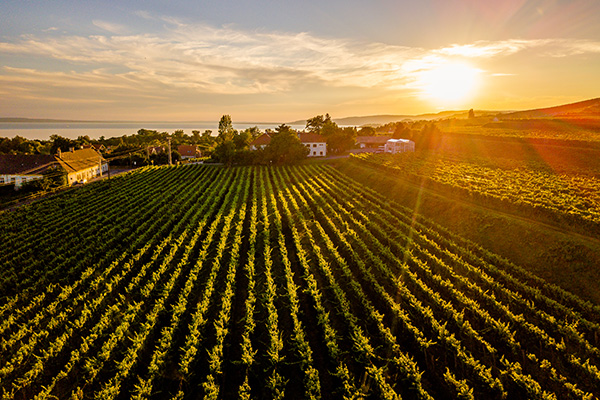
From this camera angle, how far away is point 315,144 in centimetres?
7962

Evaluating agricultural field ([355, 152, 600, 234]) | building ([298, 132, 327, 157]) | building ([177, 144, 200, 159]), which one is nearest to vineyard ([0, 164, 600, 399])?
agricultural field ([355, 152, 600, 234])

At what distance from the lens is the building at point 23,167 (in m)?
47.9

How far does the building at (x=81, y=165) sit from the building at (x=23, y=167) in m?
2.12

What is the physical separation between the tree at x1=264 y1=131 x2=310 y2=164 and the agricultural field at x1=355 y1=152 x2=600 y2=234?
25566mm

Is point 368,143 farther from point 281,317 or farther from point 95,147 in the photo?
point 281,317

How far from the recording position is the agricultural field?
22011mm

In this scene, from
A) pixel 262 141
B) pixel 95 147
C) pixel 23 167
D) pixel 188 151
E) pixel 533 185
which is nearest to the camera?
pixel 533 185

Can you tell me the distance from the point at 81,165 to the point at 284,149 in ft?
141

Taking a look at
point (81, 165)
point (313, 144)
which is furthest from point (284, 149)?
point (81, 165)

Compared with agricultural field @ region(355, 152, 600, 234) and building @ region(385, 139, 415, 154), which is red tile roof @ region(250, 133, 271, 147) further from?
agricultural field @ region(355, 152, 600, 234)

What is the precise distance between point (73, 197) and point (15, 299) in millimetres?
27825

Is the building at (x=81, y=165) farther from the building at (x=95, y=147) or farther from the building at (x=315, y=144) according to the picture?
the building at (x=315, y=144)

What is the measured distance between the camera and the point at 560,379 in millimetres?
10164

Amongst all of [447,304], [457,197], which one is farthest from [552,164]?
[447,304]
